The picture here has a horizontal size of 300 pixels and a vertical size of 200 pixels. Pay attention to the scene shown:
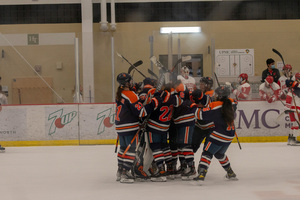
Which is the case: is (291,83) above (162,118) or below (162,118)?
above

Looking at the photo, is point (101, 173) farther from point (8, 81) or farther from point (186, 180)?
point (8, 81)

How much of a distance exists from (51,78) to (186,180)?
4.89m

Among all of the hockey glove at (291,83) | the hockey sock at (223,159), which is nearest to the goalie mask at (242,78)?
the hockey glove at (291,83)

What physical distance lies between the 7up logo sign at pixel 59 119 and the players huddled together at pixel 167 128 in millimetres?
4164

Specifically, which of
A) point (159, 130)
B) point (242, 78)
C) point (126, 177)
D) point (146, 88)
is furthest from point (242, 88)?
point (126, 177)

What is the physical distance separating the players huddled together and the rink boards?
13.0ft

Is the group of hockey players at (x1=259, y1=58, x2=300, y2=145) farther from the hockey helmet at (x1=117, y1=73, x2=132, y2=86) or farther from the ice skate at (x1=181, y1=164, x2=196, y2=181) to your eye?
the hockey helmet at (x1=117, y1=73, x2=132, y2=86)

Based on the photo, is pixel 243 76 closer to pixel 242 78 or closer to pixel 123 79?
pixel 242 78

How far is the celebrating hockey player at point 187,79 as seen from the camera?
8969 mm

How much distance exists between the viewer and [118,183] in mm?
5109

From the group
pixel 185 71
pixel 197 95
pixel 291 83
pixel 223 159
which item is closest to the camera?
pixel 223 159

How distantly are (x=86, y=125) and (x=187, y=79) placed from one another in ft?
6.45

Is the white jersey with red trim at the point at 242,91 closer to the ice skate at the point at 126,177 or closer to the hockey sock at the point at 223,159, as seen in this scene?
the hockey sock at the point at 223,159

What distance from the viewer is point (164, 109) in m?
5.13
